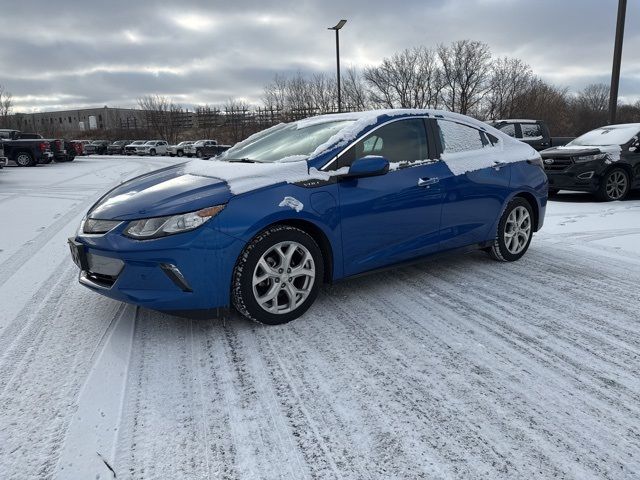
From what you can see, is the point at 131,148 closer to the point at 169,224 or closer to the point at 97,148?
the point at 97,148

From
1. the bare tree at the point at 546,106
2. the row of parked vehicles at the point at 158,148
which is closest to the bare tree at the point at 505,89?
the bare tree at the point at 546,106

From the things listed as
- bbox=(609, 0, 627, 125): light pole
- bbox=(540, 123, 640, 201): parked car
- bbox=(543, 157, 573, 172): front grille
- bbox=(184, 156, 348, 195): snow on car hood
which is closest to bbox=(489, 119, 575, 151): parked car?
bbox=(609, 0, 627, 125): light pole

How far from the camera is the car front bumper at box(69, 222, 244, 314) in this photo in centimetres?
302

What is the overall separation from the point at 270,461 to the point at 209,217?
1.58m

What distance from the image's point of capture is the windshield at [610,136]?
30.5 feet

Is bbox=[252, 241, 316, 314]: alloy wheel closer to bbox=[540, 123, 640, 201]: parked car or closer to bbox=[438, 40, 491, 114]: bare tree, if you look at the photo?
bbox=[540, 123, 640, 201]: parked car

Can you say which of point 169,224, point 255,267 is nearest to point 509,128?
point 255,267

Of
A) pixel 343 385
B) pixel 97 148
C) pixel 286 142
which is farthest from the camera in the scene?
pixel 97 148

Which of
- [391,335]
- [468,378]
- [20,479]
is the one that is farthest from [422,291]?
[20,479]

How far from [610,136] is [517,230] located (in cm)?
617

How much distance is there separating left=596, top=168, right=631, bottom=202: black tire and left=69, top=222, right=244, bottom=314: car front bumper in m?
8.32

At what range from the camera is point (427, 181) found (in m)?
4.06

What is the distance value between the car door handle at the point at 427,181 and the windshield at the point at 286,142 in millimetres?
760

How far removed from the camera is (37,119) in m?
128
